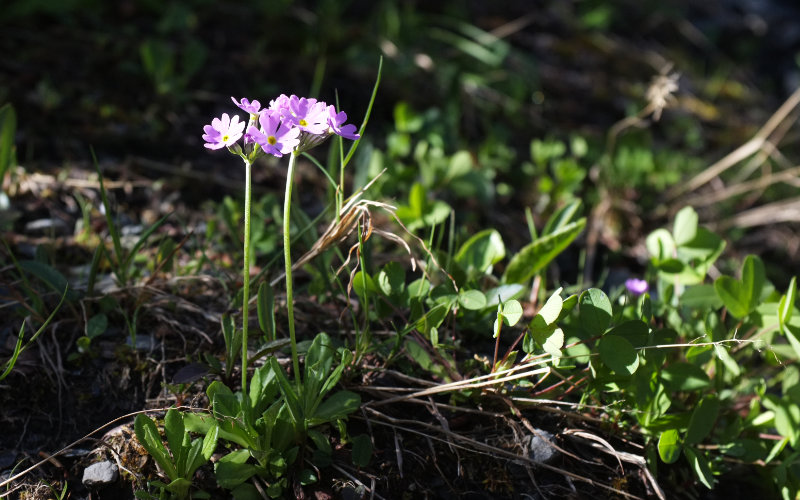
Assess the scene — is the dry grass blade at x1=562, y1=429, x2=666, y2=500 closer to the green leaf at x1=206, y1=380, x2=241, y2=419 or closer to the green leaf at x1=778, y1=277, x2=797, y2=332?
the green leaf at x1=778, y1=277, x2=797, y2=332

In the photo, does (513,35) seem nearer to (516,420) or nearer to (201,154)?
(201,154)

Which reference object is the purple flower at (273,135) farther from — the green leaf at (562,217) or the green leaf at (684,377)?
the green leaf at (684,377)

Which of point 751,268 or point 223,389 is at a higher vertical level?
point 751,268

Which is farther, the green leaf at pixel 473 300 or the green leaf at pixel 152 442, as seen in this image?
the green leaf at pixel 473 300

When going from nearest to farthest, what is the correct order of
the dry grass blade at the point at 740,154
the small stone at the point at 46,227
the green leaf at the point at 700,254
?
the green leaf at the point at 700,254 < the small stone at the point at 46,227 < the dry grass blade at the point at 740,154

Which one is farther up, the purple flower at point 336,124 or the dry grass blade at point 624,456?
the purple flower at point 336,124

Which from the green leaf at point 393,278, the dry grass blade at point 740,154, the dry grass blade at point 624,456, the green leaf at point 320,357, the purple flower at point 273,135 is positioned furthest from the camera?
the dry grass blade at point 740,154

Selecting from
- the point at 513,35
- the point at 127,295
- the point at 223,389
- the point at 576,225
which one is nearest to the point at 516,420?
the point at 576,225

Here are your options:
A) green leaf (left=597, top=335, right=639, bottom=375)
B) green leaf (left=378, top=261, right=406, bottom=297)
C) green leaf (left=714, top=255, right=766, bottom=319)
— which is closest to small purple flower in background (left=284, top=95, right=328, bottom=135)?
green leaf (left=378, top=261, right=406, bottom=297)

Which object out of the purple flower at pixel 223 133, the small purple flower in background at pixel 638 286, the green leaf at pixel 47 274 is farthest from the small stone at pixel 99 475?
the small purple flower in background at pixel 638 286
